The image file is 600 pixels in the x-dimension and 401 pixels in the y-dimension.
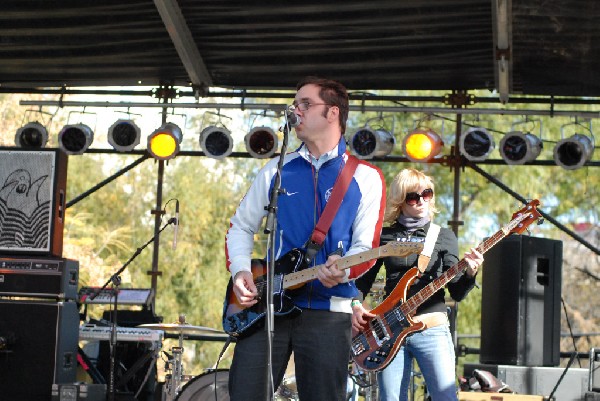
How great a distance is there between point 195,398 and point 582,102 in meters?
4.68

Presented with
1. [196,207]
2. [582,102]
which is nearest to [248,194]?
[582,102]

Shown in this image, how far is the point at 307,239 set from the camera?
4320 mm

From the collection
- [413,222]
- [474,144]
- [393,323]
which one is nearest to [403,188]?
[413,222]

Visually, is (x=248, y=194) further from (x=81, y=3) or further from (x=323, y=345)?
(x=81, y=3)

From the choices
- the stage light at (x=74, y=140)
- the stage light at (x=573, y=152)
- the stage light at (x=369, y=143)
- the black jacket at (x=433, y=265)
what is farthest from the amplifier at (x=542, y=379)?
the stage light at (x=74, y=140)

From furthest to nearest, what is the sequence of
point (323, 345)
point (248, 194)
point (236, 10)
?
1. point (236, 10)
2. point (248, 194)
3. point (323, 345)

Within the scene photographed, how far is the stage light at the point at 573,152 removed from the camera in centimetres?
930

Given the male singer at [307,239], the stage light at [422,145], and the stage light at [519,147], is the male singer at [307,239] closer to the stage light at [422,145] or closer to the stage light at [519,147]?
the stage light at [422,145]

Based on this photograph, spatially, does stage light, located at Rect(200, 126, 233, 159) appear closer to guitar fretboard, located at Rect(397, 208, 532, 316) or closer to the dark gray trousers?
guitar fretboard, located at Rect(397, 208, 532, 316)

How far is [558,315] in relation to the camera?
328 inches

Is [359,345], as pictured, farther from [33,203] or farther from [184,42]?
[184,42]

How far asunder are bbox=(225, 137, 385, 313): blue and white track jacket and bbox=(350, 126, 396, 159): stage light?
5.09 m

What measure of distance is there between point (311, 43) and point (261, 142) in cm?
104

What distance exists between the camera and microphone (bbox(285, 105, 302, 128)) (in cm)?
425
